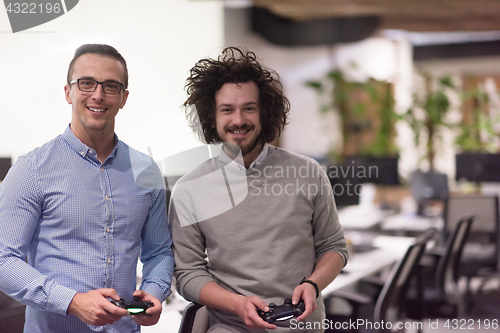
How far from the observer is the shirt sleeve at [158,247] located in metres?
1.68

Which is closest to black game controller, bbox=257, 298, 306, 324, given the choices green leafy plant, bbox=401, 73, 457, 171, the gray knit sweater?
the gray knit sweater

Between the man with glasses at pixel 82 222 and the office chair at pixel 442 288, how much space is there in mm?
2181

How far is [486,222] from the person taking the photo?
4.45m

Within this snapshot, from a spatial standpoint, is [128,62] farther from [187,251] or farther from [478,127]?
[478,127]

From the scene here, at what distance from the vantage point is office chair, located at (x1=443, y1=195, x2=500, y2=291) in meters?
4.42

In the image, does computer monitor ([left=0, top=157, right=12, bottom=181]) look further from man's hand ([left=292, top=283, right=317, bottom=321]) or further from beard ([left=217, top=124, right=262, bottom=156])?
man's hand ([left=292, top=283, right=317, bottom=321])

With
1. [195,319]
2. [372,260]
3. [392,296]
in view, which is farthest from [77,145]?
[372,260]

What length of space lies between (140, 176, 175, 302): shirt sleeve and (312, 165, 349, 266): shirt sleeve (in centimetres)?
55

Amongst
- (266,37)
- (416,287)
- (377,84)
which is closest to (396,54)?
(377,84)

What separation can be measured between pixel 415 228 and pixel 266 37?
10.2 feet

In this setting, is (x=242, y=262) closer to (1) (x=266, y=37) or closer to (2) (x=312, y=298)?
(2) (x=312, y=298)

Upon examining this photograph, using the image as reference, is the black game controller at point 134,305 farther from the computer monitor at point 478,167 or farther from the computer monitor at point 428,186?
the computer monitor at point 478,167

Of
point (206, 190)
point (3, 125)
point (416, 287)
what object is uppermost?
point (3, 125)

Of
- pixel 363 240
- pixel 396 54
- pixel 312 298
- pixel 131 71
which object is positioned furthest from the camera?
pixel 396 54
